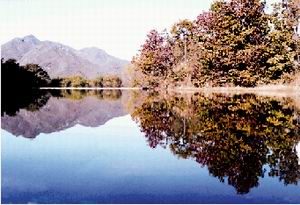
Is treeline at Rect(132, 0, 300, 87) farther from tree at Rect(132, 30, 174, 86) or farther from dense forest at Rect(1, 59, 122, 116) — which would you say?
tree at Rect(132, 30, 174, 86)

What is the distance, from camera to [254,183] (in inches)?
244

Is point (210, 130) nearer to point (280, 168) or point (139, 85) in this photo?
point (280, 168)

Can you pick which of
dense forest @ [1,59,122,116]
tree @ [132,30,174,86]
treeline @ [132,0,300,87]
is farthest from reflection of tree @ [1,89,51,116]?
tree @ [132,30,174,86]

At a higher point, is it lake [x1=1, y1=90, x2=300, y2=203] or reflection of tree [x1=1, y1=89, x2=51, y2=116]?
lake [x1=1, y1=90, x2=300, y2=203]

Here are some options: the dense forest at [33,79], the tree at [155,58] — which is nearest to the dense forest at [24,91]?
the dense forest at [33,79]

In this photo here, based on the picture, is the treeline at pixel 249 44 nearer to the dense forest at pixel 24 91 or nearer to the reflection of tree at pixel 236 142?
the dense forest at pixel 24 91

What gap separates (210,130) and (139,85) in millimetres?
61321

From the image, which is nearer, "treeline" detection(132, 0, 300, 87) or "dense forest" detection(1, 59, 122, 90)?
"treeline" detection(132, 0, 300, 87)

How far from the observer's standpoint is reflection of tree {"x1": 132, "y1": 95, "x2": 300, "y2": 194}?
684 cm

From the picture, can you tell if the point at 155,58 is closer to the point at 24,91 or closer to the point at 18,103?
the point at 24,91

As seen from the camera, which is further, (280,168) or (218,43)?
(218,43)

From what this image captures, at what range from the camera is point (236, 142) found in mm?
9508

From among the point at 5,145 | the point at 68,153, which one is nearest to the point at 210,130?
the point at 68,153

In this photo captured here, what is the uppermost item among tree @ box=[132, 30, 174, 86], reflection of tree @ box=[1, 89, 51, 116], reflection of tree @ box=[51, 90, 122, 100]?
tree @ box=[132, 30, 174, 86]
